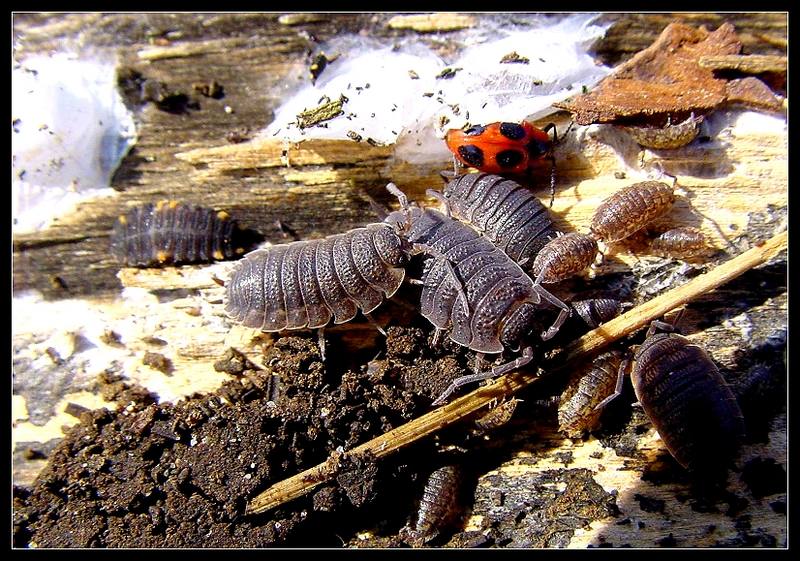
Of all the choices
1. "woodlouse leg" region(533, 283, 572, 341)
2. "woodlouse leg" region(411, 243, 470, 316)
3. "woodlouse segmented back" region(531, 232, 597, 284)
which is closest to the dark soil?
"woodlouse leg" region(411, 243, 470, 316)

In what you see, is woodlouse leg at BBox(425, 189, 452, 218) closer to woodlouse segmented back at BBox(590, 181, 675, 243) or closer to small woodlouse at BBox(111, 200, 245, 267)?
woodlouse segmented back at BBox(590, 181, 675, 243)

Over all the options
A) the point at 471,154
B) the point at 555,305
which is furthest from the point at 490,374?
the point at 471,154

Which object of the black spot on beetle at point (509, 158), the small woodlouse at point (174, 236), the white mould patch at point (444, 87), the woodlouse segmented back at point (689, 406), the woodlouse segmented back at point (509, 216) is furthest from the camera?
the small woodlouse at point (174, 236)

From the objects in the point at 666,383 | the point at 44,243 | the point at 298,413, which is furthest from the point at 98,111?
the point at 666,383

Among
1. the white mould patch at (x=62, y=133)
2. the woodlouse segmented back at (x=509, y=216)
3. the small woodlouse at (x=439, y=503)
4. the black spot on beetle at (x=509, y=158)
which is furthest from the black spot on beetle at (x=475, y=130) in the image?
the white mould patch at (x=62, y=133)

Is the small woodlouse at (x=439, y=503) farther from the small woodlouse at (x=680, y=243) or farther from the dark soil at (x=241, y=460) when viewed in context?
the small woodlouse at (x=680, y=243)

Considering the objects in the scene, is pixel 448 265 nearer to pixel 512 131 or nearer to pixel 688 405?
pixel 512 131
